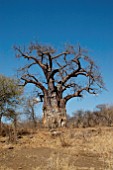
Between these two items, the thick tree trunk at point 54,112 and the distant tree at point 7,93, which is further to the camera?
the thick tree trunk at point 54,112

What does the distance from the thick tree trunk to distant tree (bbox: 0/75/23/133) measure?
3.59 metres

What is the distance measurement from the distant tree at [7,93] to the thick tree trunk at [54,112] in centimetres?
359

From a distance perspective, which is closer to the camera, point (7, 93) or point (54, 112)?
point (7, 93)

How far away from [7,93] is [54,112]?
4.65 metres

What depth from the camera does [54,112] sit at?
19.9 meters

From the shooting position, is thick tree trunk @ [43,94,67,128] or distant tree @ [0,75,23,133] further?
thick tree trunk @ [43,94,67,128]

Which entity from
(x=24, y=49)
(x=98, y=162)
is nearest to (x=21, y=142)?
(x=98, y=162)

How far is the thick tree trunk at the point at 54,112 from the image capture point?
19828 millimetres

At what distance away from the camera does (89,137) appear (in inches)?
581

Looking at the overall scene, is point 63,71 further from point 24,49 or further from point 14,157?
point 14,157

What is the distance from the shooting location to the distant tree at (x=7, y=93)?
1622 centimetres

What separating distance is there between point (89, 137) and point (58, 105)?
225 inches

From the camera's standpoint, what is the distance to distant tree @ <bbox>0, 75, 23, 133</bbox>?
16219 millimetres

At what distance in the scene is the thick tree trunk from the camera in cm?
1983
